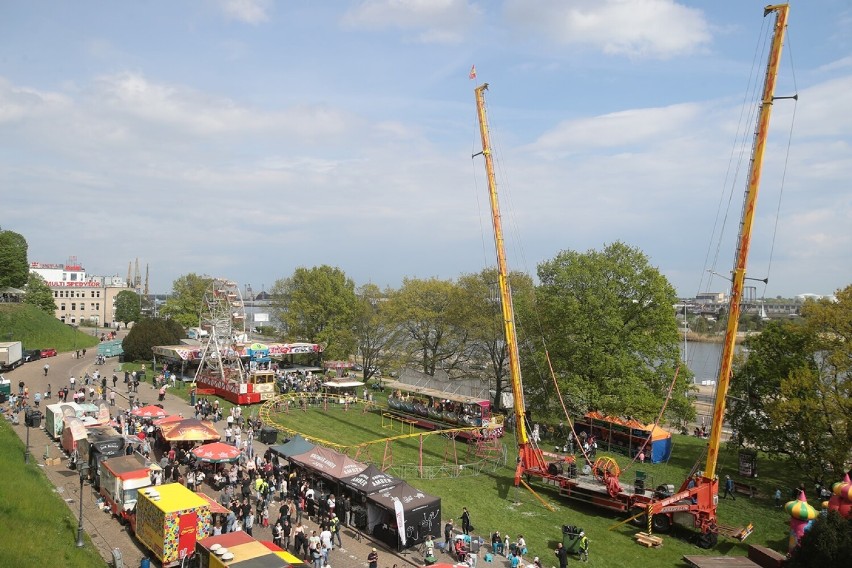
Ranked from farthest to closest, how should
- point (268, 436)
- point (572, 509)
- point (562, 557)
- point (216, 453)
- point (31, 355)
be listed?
point (31, 355) < point (268, 436) < point (216, 453) < point (572, 509) < point (562, 557)

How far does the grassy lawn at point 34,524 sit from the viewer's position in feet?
57.9

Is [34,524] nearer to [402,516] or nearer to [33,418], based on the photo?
[402,516]

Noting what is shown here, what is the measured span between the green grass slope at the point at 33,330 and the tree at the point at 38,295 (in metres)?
17.5

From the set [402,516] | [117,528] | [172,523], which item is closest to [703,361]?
[402,516]

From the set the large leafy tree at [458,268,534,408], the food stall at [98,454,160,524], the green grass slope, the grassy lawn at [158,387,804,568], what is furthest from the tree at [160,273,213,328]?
the food stall at [98,454,160,524]

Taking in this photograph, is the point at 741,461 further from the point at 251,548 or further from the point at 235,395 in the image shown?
the point at 235,395

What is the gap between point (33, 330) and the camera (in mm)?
74438

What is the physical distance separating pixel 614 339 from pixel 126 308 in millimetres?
113692

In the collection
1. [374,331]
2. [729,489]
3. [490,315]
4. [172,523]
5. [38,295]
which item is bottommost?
[729,489]

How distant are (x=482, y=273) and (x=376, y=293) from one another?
1830cm

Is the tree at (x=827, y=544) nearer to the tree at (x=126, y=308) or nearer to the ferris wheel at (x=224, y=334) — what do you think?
the ferris wheel at (x=224, y=334)

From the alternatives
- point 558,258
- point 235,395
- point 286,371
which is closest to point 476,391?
point 558,258

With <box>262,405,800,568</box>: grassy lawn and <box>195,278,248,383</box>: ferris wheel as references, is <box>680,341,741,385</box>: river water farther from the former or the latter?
<box>195,278,248,383</box>: ferris wheel

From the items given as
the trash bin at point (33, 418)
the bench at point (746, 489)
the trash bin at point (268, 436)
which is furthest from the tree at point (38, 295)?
the bench at point (746, 489)
